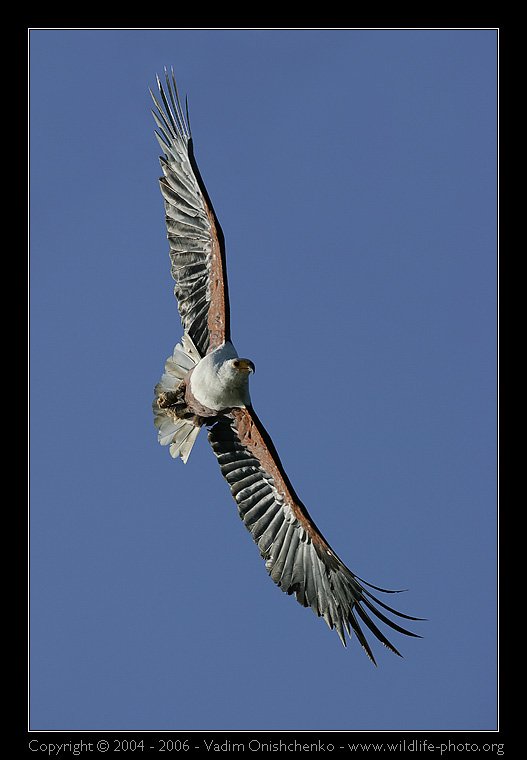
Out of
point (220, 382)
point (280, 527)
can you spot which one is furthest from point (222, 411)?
point (280, 527)

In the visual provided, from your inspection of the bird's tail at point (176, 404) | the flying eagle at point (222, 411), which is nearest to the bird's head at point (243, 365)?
the flying eagle at point (222, 411)

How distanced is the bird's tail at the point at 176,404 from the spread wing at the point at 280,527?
1.47ft

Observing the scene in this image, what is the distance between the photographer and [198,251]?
10.6m

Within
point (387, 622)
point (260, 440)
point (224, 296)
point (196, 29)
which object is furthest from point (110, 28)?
point (387, 622)

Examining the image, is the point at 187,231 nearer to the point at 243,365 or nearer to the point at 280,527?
the point at 243,365

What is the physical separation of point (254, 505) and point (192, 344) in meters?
1.71

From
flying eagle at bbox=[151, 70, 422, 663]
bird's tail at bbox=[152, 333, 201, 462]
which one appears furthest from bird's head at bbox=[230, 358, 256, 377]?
bird's tail at bbox=[152, 333, 201, 462]

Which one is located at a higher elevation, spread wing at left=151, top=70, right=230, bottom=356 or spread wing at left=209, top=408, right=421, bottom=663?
spread wing at left=151, top=70, right=230, bottom=356

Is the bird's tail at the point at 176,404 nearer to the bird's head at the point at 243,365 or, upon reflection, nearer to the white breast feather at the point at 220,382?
the white breast feather at the point at 220,382

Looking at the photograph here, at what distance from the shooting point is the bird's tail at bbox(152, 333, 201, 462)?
34.5 ft

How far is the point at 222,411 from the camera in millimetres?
10109

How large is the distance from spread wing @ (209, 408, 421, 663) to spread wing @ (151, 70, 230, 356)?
0.98m

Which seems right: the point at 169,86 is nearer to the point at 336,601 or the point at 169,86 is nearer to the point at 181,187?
the point at 181,187

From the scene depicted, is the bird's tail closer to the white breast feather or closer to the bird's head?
the white breast feather
